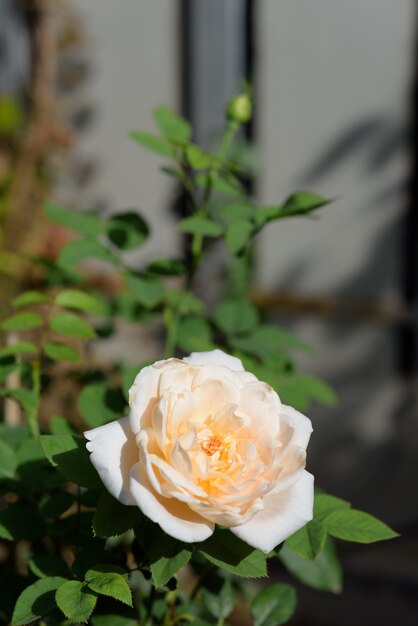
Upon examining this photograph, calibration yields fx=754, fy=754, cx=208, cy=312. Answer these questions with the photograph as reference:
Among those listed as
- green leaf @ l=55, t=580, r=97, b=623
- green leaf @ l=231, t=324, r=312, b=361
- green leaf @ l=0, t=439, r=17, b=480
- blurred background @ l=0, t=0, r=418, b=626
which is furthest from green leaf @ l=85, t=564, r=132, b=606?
blurred background @ l=0, t=0, r=418, b=626

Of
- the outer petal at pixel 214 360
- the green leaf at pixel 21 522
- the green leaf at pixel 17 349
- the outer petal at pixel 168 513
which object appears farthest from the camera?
the green leaf at pixel 17 349

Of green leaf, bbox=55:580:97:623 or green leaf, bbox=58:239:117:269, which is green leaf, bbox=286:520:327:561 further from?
green leaf, bbox=58:239:117:269

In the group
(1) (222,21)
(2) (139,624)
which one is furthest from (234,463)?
(1) (222,21)

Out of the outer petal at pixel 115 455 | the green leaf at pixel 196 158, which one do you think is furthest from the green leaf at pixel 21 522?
Result: the green leaf at pixel 196 158

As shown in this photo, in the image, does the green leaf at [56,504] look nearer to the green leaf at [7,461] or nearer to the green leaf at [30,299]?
the green leaf at [7,461]

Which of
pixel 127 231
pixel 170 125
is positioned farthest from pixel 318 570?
pixel 170 125

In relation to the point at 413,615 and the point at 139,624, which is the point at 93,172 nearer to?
the point at 413,615
